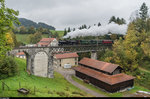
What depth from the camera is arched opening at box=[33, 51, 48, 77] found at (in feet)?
121

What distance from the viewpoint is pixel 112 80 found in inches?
1194

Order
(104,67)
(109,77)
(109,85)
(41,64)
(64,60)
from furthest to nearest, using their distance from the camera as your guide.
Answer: (64,60), (41,64), (104,67), (109,77), (109,85)

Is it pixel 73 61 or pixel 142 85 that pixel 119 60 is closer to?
pixel 142 85

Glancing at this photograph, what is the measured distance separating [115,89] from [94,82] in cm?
651

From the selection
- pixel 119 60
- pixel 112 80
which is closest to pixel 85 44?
pixel 119 60

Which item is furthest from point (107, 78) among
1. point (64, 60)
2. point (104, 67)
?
point (64, 60)

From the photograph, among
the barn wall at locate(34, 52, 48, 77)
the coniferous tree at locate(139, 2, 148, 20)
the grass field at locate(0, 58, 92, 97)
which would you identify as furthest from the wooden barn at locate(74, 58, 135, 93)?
the coniferous tree at locate(139, 2, 148, 20)

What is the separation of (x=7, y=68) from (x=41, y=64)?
11.9 meters

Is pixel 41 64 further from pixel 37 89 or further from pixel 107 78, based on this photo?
pixel 107 78

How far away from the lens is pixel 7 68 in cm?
2722

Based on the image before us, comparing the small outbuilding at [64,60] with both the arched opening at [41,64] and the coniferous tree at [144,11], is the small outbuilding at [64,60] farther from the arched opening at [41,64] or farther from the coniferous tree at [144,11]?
the coniferous tree at [144,11]

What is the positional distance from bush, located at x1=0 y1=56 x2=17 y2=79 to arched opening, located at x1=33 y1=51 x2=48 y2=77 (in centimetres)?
805

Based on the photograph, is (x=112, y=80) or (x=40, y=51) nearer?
(x=112, y=80)

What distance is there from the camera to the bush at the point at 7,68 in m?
26.8
